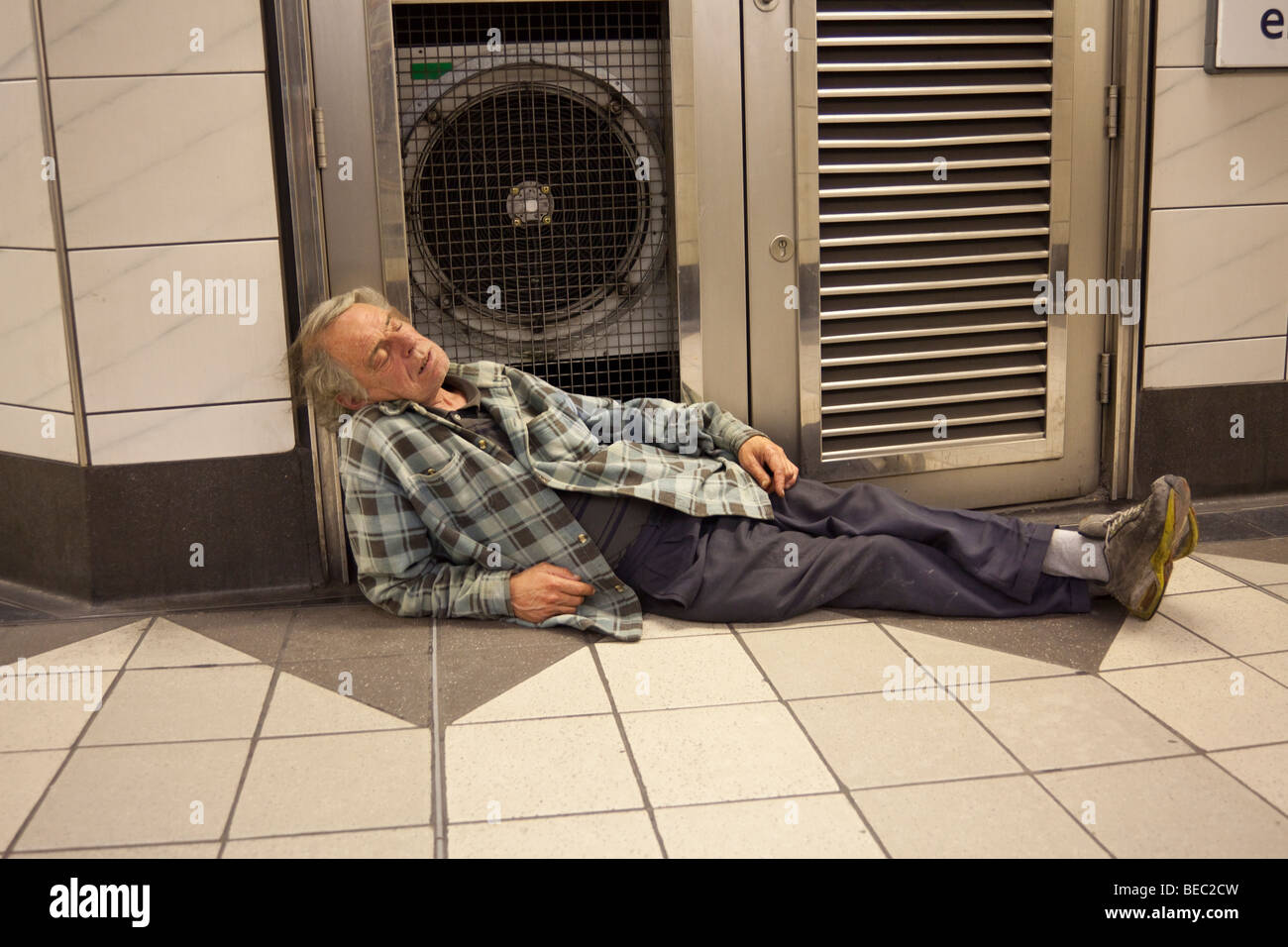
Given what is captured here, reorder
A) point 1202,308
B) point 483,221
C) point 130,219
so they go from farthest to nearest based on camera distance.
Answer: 1. point 1202,308
2. point 483,221
3. point 130,219

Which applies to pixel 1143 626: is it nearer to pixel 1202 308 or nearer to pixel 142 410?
pixel 1202 308

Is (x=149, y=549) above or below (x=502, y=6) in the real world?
below

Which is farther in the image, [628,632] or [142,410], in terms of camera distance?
[142,410]

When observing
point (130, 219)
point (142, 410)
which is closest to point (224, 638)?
point (142, 410)

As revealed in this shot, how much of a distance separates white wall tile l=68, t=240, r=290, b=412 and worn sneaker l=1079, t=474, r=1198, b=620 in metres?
2.01

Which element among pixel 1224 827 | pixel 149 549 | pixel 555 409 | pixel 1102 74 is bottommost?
pixel 1224 827

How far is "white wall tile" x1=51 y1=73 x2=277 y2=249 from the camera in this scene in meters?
2.78

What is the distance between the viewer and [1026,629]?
8.69ft

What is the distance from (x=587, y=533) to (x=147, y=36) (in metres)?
1.54

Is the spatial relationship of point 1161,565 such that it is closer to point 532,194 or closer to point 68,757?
point 532,194

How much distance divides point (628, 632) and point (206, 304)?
4.29 ft

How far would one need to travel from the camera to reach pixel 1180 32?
128 inches

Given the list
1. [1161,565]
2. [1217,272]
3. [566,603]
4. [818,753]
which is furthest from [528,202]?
[1217,272]

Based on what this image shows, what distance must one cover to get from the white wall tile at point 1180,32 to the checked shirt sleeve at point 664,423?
158 centimetres
